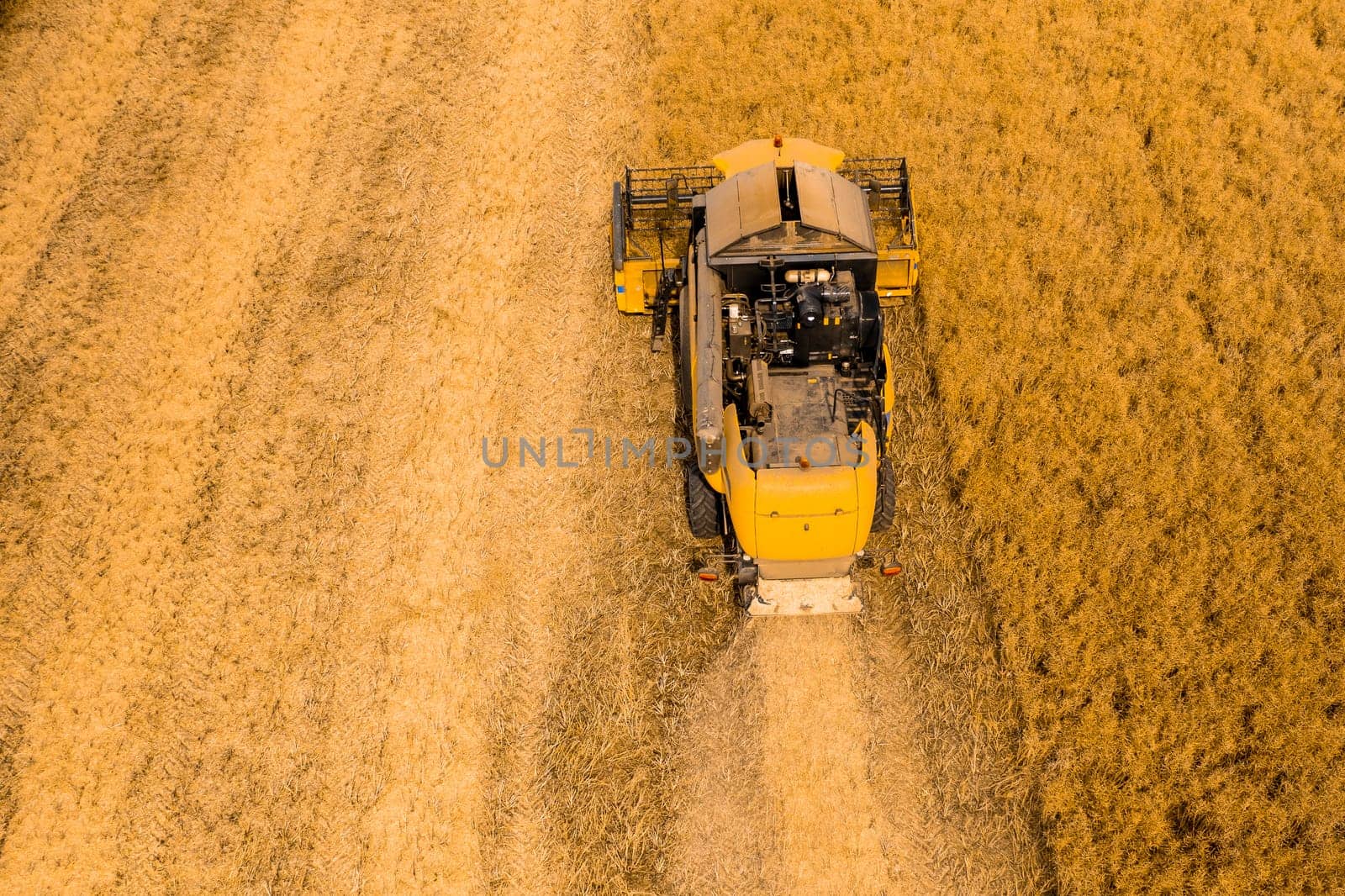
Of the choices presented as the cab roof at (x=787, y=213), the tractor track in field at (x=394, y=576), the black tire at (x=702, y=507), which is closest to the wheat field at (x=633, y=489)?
the tractor track in field at (x=394, y=576)

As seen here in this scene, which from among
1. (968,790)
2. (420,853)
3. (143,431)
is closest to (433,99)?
(143,431)

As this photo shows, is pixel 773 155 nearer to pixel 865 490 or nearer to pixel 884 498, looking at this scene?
pixel 884 498

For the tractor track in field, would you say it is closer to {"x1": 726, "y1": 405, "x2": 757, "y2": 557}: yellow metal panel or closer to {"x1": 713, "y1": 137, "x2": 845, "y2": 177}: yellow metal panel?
{"x1": 726, "y1": 405, "x2": 757, "y2": 557}: yellow metal panel

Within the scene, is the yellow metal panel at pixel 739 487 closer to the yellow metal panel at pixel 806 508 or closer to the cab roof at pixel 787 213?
the yellow metal panel at pixel 806 508

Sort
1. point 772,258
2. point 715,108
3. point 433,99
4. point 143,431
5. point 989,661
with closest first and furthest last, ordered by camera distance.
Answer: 1. point 989,661
2. point 772,258
3. point 143,431
4. point 715,108
5. point 433,99

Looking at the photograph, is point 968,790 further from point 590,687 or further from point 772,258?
point 772,258

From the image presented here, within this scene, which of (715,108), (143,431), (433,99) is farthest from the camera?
(433,99)
